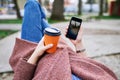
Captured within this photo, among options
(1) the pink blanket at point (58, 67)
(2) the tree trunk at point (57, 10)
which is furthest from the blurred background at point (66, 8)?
(1) the pink blanket at point (58, 67)

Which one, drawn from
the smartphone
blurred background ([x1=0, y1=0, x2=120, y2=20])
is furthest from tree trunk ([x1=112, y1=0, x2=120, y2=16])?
the smartphone

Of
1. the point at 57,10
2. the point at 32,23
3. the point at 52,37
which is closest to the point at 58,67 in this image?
the point at 52,37

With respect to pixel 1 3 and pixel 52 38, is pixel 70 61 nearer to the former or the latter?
pixel 52 38

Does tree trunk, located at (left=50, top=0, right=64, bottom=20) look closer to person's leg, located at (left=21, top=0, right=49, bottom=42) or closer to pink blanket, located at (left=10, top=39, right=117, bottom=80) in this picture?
person's leg, located at (left=21, top=0, right=49, bottom=42)

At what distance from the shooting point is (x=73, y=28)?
10.2 ft

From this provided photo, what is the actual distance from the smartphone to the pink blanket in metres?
0.31

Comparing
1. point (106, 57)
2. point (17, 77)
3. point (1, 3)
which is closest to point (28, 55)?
point (17, 77)

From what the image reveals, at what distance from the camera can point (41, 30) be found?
3023 millimetres

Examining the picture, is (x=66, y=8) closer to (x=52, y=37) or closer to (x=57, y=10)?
(x=57, y=10)

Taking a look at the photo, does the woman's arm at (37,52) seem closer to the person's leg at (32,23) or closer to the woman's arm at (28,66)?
the woman's arm at (28,66)

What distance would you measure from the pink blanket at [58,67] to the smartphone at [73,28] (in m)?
0.31

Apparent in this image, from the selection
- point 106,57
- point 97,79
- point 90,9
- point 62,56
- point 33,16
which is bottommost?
point 90,9

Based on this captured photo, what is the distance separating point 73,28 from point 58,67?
0.72 m

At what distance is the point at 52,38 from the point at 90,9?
5032 cm
